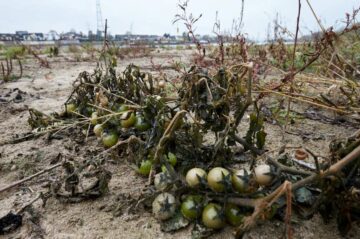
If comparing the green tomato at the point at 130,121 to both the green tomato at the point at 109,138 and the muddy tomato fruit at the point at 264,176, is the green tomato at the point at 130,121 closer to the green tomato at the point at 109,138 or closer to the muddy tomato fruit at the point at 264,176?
the green tomato at the point at 109,138

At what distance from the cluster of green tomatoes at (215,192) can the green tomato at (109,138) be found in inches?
26.6

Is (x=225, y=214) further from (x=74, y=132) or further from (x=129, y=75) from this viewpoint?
(x=74, y=132)

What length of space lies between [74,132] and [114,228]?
1.17m

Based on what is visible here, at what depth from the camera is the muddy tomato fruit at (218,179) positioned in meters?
1.13

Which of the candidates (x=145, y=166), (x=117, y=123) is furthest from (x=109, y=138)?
(x=145, y=166)

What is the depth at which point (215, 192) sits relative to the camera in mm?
1178

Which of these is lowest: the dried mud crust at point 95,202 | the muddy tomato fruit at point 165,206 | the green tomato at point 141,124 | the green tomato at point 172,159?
the dried mud crust at point 95,202

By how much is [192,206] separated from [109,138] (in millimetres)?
809

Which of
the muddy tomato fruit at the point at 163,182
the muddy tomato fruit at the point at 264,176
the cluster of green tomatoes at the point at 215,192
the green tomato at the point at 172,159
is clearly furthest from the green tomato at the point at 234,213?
the green tomato at the point at 172,159

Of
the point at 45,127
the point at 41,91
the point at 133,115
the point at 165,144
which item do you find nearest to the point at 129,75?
the point at 133,115

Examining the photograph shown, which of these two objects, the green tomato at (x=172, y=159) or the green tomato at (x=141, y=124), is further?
the green tomato at (x=141, y=124)

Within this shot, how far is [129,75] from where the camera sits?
2.14m

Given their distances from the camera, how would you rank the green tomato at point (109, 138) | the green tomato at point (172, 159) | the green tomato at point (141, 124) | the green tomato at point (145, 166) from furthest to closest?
the green tomato at point (109, 138), the green tomato at point (141, 124), the green tomato at point (145, 166), the green tomato at point (172, 159)

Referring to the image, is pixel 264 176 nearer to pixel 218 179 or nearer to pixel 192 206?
pixel 218 179
